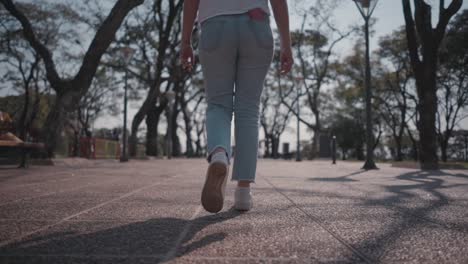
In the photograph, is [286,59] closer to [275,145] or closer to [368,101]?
[368,101]

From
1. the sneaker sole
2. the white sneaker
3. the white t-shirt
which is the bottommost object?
the white sneaker

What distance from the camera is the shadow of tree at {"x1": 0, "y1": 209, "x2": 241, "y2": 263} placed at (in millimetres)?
1536

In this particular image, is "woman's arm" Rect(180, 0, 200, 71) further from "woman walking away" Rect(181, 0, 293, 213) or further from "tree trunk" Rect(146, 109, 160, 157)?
"tree trunk" Rect(146, 109, 160, 157)

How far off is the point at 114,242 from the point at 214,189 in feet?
2.25

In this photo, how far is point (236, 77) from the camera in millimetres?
2814

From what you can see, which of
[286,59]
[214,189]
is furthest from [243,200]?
[286,59]

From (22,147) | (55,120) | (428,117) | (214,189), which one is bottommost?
(214,189)

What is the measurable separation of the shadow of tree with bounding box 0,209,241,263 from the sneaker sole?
11 centimetres

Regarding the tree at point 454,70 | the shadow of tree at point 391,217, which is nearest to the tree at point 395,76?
the tree at point 454,70

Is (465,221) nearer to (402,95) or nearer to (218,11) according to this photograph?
(218,11)

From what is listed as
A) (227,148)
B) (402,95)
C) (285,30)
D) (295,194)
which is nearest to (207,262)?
(227,148)

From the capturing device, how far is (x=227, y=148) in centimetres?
251

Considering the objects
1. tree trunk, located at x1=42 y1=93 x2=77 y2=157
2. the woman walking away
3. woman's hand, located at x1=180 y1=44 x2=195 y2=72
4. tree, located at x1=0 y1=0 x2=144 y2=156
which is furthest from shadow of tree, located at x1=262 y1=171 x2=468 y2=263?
tree trunk, located at x1=42 y1=93 x2=77 y2=157

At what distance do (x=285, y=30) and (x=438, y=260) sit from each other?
187cm
